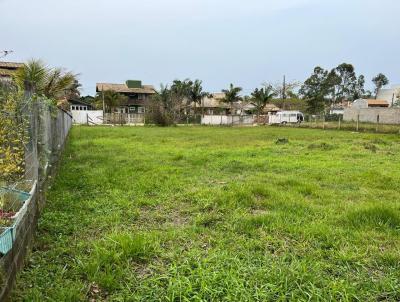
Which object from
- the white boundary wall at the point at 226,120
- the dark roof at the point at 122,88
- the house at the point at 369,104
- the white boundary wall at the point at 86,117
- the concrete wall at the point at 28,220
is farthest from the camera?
the house at the point at 369,104

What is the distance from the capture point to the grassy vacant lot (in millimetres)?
2451

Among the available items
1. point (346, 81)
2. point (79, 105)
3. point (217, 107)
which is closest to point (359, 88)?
point (346, 81)

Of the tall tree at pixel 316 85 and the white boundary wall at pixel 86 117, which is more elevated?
the tall tree at pixel 316 85

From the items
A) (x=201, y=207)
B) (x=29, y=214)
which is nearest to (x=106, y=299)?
(x=29, y=214)

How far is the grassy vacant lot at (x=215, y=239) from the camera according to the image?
2.45 meters

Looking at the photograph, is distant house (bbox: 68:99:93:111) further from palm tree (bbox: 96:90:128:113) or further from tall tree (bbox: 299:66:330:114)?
tall tree (bbox: 299:66:330:114)

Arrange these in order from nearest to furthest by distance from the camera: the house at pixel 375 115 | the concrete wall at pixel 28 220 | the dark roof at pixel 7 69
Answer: the concrete wall at pixel 28 220 < the dark roof at pixel 7 69 < the house at pixel 375 115

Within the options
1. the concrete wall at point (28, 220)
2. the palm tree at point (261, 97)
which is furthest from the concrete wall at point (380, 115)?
the concrete wall at point (28, 220)

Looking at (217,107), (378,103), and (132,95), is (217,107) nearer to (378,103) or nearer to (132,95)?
(132,95)

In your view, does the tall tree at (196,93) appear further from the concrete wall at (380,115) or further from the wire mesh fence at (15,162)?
the wire mesh fence at (15,162)

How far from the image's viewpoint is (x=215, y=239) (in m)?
3.38

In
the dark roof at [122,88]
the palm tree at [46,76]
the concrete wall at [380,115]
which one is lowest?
the concrete wall at [380,115]

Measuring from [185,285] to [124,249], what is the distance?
830 mm

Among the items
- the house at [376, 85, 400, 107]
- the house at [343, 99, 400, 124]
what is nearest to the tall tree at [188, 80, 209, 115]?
the house at [343, 99, 400, 124]
